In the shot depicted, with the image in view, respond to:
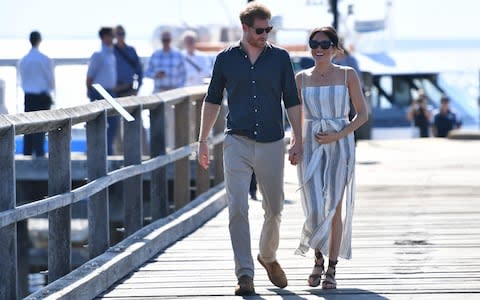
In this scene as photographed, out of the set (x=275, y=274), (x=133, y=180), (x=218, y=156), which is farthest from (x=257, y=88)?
(x=218, y=156)

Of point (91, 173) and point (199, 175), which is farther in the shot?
point (199, 175)

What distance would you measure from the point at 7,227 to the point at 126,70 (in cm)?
1238

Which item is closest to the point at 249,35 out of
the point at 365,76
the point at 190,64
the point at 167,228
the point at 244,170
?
the point at 244,170

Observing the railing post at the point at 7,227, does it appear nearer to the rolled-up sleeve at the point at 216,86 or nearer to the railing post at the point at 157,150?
the rolled-up sleeve at the point at 216,86

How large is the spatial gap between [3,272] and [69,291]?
0.78 m

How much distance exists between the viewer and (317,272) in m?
10.0

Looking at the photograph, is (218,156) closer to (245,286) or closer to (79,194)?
(79,194)

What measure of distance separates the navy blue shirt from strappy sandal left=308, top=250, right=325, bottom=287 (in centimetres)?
81

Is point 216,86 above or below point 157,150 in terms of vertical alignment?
above

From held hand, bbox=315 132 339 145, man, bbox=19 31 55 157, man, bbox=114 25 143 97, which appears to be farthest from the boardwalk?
man, bbox=19 31 55 157

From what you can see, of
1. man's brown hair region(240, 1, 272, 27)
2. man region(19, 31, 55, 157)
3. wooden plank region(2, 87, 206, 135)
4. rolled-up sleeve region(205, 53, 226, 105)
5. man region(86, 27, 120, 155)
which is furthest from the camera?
man region(19, 31, 55, 157)

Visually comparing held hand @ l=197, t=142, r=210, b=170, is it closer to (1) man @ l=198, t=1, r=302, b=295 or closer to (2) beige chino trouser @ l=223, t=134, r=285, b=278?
(1) man @ l=198, t=1, r=302, b=295

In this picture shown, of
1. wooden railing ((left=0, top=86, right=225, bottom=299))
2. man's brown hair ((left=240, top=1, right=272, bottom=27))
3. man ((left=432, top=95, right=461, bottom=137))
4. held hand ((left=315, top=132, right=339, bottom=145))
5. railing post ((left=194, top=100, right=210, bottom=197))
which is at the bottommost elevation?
man ((left=432, top=95, right=461, bottom=137))

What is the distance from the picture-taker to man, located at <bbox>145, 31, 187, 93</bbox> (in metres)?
21.3
